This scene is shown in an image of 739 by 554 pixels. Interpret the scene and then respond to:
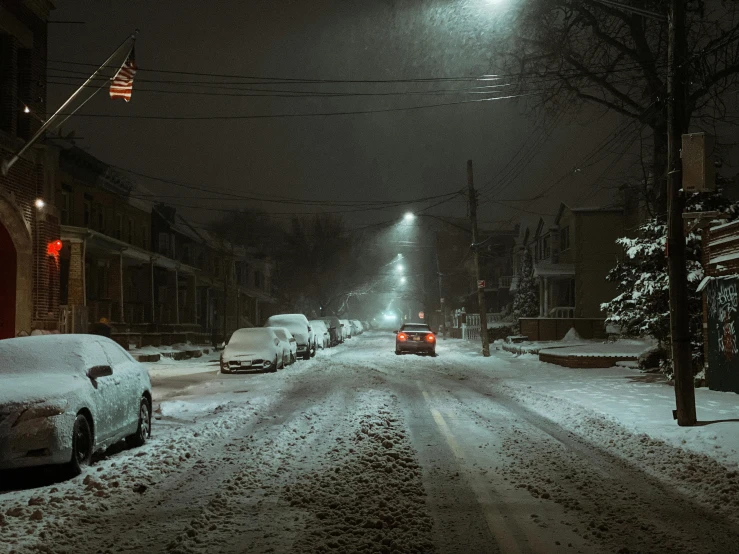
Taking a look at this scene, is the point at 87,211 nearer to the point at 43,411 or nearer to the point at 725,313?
the point at 725,313

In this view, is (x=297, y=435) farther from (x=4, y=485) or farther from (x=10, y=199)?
(x=10, y=199)

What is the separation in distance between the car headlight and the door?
14570 mm

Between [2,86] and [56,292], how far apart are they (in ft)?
20.2

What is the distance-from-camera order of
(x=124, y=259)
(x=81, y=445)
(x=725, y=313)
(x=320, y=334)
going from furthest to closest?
(x=320, y=334) → (x=124, y=259) → (x=725, y=313) → (x=81, y=445)

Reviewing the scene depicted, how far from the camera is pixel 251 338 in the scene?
23781 mm

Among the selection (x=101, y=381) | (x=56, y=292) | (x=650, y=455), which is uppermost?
(x=56, y=292)

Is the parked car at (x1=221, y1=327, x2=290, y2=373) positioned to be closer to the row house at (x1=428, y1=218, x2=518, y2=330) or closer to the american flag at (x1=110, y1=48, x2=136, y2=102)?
the american flag at (x1=110, y1=48, x2=136, y2=102)

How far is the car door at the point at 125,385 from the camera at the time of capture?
9.25 metres

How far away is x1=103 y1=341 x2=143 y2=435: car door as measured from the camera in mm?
9250

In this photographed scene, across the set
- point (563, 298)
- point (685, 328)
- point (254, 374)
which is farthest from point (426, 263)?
point (685, 328)

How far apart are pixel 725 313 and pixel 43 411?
13398 millimetres

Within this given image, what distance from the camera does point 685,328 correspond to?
1065cm

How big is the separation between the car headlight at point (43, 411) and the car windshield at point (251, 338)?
15849 millimetres

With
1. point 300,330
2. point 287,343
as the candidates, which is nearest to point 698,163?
point 287,343
